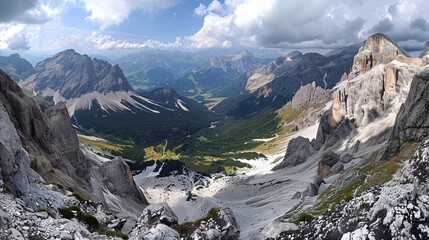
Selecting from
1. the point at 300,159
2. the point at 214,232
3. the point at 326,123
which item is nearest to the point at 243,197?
the point at 300,159

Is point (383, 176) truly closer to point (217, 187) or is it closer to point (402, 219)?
point (402, 219)

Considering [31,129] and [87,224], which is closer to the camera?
[87,224]

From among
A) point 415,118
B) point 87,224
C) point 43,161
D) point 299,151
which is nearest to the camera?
point 87,224

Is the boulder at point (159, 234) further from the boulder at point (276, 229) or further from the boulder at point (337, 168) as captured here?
the boulder at point (337, 168)

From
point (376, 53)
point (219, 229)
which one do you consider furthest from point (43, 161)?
point (376, 53)

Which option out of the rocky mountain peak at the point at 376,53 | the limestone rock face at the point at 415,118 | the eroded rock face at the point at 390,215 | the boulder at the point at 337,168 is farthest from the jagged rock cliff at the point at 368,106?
the eroded rock face at the point at 390,215

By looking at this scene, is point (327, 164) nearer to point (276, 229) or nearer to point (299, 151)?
point (299, 151)
